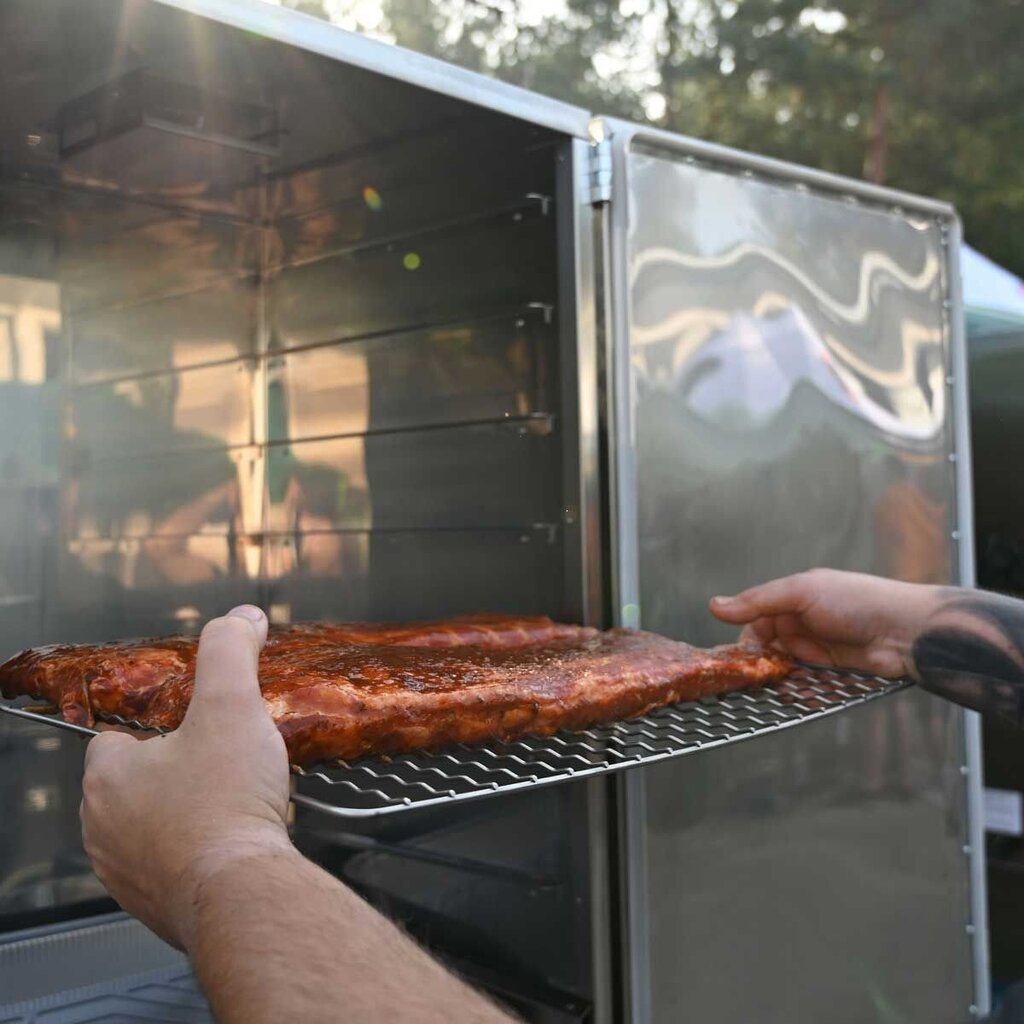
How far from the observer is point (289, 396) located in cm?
440

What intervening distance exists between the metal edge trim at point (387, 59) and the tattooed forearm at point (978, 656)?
1647 millimetres

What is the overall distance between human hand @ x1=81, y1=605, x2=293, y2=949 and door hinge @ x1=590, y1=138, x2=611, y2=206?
1.89 meters

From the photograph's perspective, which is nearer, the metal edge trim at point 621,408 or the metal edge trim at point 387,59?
the metal edge trim at point 387,59

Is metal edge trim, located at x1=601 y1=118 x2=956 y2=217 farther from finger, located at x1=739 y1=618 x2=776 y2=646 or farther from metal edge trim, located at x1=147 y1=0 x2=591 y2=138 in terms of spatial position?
finger, located at x1=739 y1=618 x2=776 y2=646

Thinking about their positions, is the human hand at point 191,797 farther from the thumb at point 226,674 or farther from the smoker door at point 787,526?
the smoker door at point 787,526

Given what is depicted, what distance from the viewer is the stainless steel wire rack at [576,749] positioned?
184cm

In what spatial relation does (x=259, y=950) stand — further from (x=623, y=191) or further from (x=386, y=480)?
(x=386, y=480)

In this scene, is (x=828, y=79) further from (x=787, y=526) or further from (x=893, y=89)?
(x=787, y=526)

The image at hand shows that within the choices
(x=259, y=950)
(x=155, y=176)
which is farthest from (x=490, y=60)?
(x=259, y=950)

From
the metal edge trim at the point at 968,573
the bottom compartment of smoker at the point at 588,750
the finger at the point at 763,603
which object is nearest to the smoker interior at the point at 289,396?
the finger at the point at 763,603

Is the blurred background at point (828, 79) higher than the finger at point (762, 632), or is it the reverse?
the blurred background at point (828, 79)

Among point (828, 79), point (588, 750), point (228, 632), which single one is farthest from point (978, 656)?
point (828, 79)

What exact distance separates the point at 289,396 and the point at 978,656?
267 cm

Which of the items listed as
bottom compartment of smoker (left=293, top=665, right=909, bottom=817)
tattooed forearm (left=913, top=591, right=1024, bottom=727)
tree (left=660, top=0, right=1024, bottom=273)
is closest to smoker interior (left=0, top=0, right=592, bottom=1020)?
bottom compartment of smoker (left=293, top=665, right=909, bottom=817)
